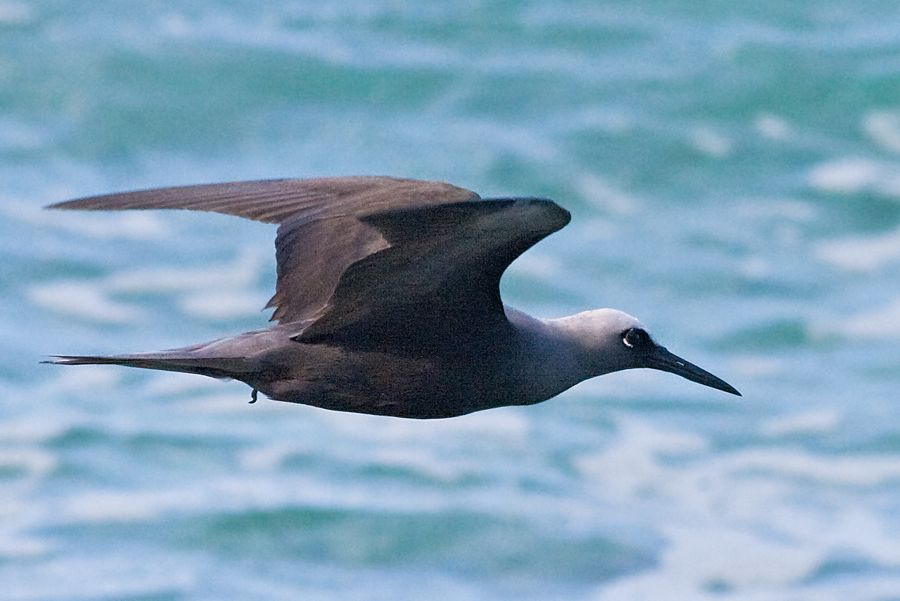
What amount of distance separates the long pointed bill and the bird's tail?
7.39ft

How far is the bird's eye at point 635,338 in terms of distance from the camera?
9.13m

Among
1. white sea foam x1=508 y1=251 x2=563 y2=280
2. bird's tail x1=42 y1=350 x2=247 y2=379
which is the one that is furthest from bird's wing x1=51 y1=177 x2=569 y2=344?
white sea foam x1=508 y1=251 x2=563 y2=280

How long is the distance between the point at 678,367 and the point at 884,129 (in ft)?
71.0

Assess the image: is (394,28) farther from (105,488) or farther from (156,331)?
(105,488)

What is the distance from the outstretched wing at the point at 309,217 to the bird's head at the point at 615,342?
4.31 feet

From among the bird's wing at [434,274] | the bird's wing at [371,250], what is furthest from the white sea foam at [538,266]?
the bird's wing at [434,274]

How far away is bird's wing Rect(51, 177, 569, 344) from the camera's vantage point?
25.2ft

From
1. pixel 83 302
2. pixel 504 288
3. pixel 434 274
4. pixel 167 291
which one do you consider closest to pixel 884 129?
pixel 504 288

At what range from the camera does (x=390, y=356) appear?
8.41 metres

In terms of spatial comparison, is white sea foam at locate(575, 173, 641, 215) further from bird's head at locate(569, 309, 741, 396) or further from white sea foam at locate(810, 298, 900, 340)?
bird's head at locate(569, 309, 741, 396)

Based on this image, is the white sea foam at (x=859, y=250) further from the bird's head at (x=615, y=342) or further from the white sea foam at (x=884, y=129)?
the bird's head at (x=615, y=342)

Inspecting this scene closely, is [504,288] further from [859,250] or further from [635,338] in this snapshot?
[635,338]

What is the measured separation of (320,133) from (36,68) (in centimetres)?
523

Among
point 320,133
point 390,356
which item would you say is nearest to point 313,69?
point 320,133
